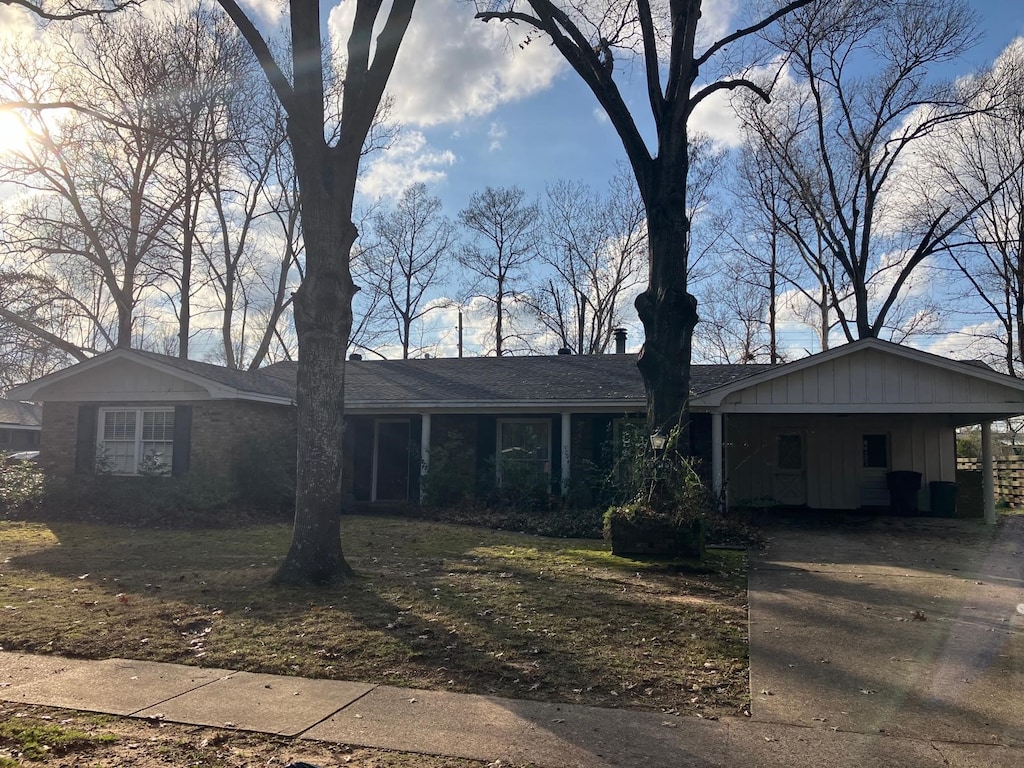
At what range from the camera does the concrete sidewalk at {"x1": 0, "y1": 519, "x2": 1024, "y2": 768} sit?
159 inches

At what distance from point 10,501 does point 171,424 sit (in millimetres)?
3333

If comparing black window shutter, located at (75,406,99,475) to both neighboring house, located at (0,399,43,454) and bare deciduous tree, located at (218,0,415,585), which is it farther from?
neighboring house, located at (0,399,43,454)

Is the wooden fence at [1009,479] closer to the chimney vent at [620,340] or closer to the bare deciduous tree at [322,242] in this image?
Answer: the chimney vent at [620,340]

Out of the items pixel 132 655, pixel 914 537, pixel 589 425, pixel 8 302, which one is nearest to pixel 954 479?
pixel 914 537

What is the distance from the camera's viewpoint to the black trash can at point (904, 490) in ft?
56.1

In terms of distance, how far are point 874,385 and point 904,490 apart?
4.58m

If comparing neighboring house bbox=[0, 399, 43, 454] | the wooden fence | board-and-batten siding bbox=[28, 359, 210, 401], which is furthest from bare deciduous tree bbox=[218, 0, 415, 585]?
neighboring house bbox=[0, 399, 43, 454]

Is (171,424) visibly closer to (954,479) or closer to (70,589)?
(70,589)

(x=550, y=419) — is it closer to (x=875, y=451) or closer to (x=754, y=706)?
(x=875, y=451)

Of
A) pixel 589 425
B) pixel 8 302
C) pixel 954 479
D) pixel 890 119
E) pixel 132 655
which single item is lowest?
pixel 132 655

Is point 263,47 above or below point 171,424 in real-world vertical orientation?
above

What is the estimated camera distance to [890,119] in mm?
22828

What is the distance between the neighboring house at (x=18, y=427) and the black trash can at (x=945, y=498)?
139 ft

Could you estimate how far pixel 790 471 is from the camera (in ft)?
60.1
